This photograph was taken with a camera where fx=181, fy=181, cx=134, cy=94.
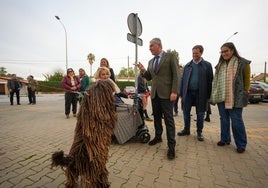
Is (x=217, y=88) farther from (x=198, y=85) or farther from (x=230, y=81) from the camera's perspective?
(x=198, y=85)

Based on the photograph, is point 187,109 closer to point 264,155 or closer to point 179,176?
point 264,155

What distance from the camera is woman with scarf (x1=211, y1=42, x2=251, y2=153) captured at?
3.37m

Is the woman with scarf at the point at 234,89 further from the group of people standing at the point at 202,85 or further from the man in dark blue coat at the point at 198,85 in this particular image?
the man in dark blue coat at the point at 198,85

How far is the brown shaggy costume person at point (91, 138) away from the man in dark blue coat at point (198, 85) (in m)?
2.66

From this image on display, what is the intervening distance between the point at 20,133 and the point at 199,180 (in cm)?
454

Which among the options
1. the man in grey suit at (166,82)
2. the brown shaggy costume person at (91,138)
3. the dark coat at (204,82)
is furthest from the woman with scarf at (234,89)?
the brown shaggy costume person at (91,138)

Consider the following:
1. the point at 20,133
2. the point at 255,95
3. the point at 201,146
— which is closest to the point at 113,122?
the point at 201,146

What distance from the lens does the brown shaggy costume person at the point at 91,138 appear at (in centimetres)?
193

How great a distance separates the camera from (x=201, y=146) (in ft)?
12.4

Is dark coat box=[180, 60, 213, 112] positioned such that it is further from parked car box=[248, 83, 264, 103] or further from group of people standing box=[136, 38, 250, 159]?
parked car box=[248, 83, 264, 103]

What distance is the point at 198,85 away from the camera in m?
4.12

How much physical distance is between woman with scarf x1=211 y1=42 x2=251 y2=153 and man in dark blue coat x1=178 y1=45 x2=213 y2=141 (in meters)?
0.39

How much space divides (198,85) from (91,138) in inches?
118

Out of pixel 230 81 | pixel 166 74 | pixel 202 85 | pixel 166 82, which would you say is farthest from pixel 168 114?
pixel 230 81
